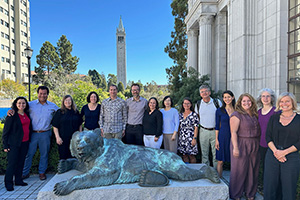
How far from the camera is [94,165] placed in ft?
9.20

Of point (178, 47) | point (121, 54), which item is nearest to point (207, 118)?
point (178, 47)

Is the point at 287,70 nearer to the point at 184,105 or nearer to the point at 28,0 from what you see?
the point at 184,105

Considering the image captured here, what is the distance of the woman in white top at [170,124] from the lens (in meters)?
4.23

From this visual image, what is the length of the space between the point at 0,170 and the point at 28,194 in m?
1.86

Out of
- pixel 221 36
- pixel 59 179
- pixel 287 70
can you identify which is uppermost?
pixel 221 36

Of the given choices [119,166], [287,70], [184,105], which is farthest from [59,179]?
[287,70]

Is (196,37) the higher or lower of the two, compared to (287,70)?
higher

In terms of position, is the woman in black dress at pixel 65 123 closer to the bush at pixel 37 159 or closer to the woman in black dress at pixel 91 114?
the woman in black dress at pixel 91 114

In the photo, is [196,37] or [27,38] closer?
[196,37]

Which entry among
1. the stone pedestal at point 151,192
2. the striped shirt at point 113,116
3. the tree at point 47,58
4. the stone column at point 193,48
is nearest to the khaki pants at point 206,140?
the stone pedestal at point 151,192

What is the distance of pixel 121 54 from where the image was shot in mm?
70125

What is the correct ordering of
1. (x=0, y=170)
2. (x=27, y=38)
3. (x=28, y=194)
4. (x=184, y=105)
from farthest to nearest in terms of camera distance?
(x=27, y=38), (x=0, y=170), (x=184, y=105), (x=28, y=194)

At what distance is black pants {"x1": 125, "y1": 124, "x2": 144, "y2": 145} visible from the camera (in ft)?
14.1

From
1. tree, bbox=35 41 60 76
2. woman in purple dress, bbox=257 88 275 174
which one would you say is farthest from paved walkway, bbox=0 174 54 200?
tree, bbox=35 41 60 76
